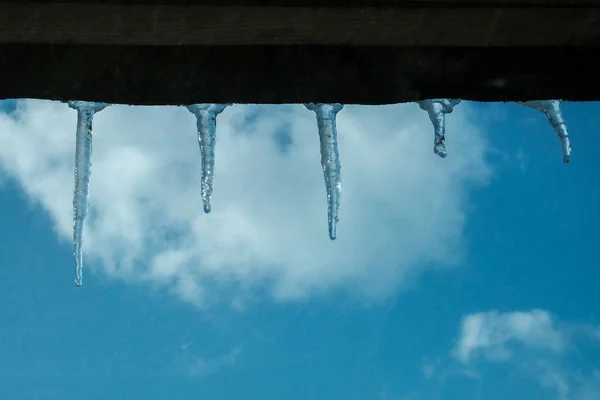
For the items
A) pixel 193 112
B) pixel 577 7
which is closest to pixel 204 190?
pixel 193 112

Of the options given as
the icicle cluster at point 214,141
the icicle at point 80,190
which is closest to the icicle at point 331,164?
the icicle cluster at point 214,141

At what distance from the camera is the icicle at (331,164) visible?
1.38m

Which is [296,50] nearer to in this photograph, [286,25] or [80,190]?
[286,25]

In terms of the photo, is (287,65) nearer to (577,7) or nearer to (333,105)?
(333,105)

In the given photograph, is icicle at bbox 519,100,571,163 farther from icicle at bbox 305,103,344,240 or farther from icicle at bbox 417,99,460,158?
icicle at bbox 305,103,344,240

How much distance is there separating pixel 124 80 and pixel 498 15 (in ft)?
1.95

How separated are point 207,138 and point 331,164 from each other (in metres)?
0.33

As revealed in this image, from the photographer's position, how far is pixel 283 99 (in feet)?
3.53

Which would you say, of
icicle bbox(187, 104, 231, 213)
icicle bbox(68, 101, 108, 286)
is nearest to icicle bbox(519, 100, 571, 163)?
icicle bbox(187, 104, 231, 213)

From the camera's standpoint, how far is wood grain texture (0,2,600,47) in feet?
3.29

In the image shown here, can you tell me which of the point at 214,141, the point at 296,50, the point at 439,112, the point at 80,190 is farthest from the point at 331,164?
the point at 80,190

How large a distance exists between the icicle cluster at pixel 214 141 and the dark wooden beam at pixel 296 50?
50 mm

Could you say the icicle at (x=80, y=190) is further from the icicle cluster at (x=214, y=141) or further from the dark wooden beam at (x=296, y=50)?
the dark wooden beam at (x=296, y=50)

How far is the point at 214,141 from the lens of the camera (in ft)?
4.89
